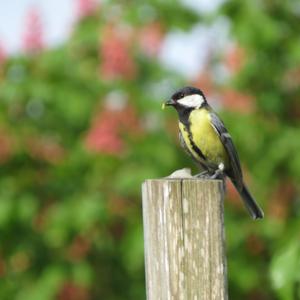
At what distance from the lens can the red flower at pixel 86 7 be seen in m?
10.3

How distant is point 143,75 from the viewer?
977 centimetres

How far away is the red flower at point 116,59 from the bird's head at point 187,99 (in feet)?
12.4

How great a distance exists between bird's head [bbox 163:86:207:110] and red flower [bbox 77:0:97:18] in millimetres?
5206

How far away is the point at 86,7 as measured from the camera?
10.4 metres

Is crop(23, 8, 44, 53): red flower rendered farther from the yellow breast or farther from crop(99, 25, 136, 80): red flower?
the yellow breast

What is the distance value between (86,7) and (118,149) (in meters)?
2.35

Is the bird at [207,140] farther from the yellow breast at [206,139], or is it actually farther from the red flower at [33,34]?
the red flower at [33,34]

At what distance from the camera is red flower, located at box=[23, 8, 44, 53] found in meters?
8.91

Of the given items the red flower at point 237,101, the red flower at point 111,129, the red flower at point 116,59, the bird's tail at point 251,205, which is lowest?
the bird's tail at point 251,205

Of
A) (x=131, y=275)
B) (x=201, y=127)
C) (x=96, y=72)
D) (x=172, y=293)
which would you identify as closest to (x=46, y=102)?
(x=96, y=72)

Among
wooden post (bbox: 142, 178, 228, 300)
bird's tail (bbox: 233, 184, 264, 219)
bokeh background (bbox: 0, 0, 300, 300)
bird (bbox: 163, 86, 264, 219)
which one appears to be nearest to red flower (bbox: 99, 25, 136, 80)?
bokeh background (bbox: 0, 0, 300, 300)

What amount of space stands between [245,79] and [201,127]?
465cm

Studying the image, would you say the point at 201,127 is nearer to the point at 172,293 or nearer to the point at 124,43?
the point at 172,293

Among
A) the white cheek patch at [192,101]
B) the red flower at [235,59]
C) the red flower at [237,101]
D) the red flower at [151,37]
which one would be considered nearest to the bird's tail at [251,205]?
the white cheek patch at [192,101]
